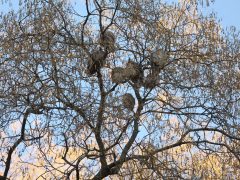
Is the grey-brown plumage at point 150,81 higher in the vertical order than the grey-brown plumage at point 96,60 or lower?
lower

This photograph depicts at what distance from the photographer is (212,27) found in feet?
21.9

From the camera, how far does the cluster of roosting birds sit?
5.80 meters

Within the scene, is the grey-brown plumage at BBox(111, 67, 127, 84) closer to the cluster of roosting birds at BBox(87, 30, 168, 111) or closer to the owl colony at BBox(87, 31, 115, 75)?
the cluster of roosting birds at BBox(87, 30, 168, 111)

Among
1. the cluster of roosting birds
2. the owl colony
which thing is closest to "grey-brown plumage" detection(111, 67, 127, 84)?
the cluster of roosting birds

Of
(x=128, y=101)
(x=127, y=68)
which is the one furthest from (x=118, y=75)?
(x=128, y=101)

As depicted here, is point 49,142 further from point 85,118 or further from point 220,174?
point 220,174

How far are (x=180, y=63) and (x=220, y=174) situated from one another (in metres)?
1.14

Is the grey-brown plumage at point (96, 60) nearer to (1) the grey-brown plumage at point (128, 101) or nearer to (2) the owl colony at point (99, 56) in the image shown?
(2) the owl colony at point (99, 56)

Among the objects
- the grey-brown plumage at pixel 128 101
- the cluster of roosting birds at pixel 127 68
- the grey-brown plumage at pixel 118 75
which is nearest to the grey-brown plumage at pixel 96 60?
the cluster of roosting birds at pixel 127 68

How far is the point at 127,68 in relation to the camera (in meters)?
5.92

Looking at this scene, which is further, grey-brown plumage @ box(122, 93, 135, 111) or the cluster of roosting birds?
the cluster of roosting birds

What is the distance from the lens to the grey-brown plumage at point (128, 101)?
5648 millimetres

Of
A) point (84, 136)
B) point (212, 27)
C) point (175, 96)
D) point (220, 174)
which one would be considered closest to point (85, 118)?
point (84, 136)

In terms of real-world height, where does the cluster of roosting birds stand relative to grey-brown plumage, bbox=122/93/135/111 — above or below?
above
